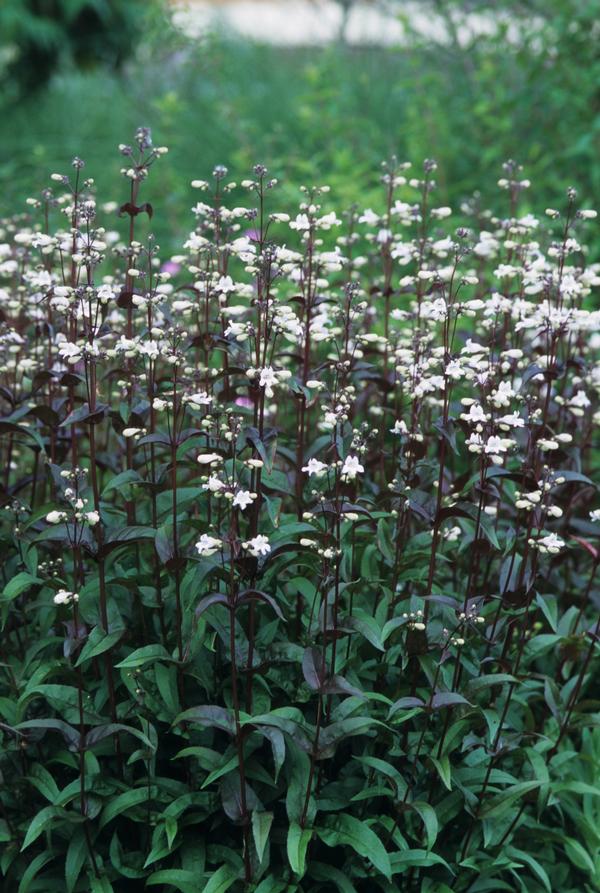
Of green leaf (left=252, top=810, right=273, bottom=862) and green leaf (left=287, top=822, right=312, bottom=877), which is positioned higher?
green leaf (left=252, top=810, right=273, bottom=862)

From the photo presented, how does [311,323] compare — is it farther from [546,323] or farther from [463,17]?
[463,17]

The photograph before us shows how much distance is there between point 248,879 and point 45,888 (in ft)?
1.98

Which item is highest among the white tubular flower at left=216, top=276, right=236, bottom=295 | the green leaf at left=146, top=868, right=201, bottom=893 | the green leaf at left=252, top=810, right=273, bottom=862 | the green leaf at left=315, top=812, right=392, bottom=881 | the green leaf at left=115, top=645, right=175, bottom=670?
the white tubular flower at left=216, top=276, right=236, bottom=295

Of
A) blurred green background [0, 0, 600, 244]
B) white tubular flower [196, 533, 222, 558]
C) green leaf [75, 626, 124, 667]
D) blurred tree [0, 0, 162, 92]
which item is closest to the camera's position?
white tubular flower [196, 533, 222, 558]

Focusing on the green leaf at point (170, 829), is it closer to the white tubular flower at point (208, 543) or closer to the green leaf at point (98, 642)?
the green leaf at point (98, 642)

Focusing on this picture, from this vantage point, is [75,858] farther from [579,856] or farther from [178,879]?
[579,856]

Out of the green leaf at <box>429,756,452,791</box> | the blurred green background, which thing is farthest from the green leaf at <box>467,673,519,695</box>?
the blurred green background

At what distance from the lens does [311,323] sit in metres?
3.25

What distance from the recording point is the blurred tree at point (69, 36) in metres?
10.5

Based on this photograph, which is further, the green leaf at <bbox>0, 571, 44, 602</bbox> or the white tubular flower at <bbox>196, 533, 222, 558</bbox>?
the green leaf at <bbox>0, 571, 44, 602</bbox>

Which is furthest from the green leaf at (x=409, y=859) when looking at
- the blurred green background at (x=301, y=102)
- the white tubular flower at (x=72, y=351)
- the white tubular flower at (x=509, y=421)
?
the blurred green background at (x=301, y=102)

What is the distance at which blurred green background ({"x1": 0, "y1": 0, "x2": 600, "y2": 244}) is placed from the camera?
689cm

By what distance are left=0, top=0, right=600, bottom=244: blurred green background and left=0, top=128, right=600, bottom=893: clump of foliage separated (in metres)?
3.51

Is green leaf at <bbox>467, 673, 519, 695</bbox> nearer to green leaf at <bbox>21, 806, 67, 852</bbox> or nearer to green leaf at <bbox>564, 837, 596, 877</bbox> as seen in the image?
green leaf at <bbox>564, 837, 596, 877</bbox>
